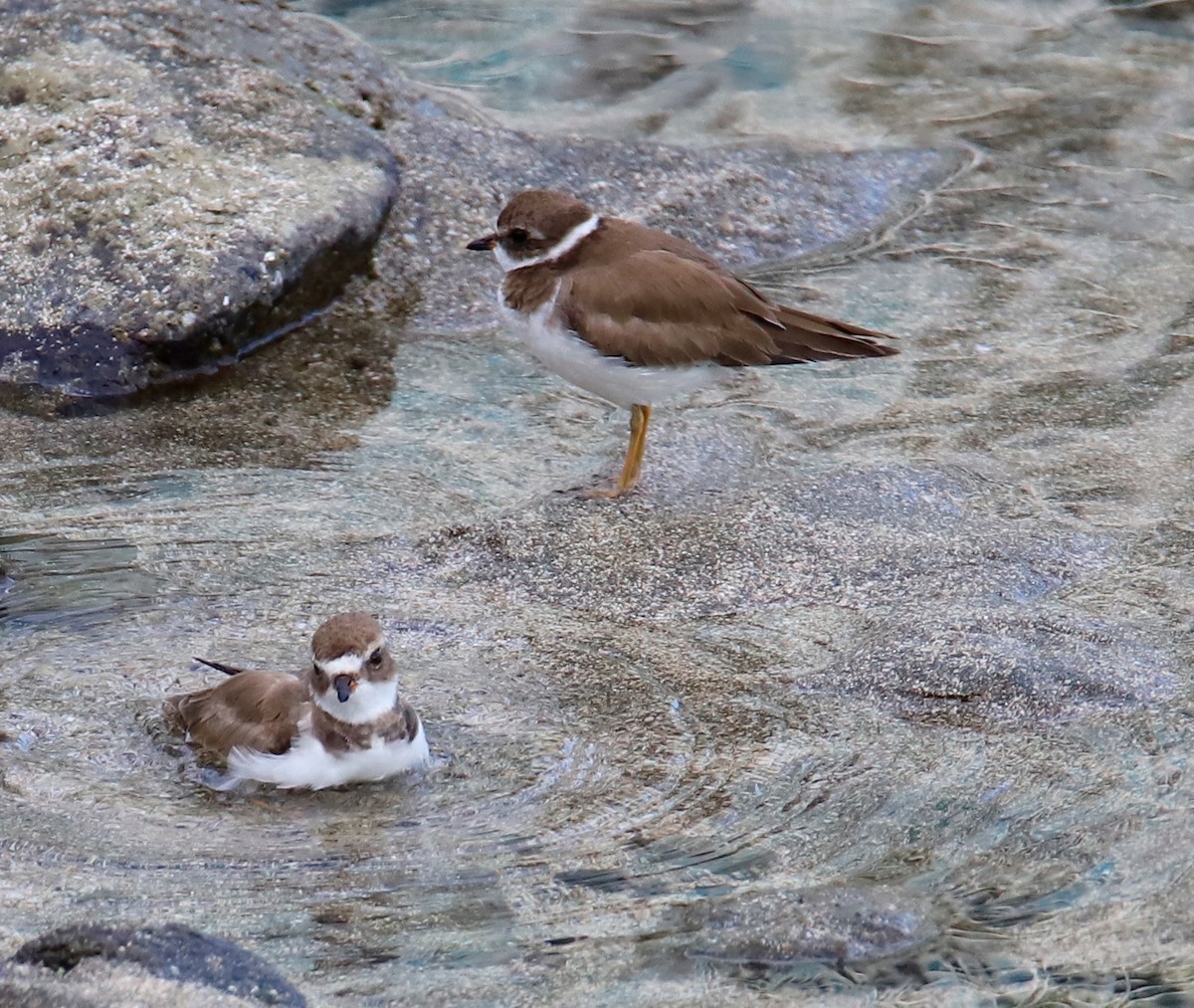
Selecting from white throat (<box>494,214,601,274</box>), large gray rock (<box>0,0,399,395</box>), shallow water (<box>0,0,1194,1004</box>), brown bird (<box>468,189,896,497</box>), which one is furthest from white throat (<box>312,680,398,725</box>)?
large gray rock (<box>0,0,399,395</box>)

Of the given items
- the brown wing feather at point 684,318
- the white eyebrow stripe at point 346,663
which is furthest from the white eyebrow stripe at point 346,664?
the brown wing feather at point 684,318

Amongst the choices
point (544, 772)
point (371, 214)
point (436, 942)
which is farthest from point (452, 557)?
point (371, 214)

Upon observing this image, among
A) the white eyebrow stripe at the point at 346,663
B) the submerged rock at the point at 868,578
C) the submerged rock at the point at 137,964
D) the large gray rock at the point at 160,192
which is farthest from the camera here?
the large gray rock at the point at 160,192

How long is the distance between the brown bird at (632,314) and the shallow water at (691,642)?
15.8 inches

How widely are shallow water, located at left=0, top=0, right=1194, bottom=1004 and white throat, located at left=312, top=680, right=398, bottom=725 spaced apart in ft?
0.78

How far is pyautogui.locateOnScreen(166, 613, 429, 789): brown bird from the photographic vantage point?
4129 millimetres

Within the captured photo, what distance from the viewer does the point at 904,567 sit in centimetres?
537

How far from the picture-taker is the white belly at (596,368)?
5.79 metres

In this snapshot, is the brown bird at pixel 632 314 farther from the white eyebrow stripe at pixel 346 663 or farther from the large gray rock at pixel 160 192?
the white eyebrow stripe at pixel 346 663

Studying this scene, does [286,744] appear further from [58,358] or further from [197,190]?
[197,190]

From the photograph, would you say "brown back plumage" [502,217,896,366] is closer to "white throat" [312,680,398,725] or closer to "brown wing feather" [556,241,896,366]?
"brown wing feather" [556,241,896,366]

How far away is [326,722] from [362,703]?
0.39ft

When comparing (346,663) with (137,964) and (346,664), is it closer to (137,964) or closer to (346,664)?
(346,664)

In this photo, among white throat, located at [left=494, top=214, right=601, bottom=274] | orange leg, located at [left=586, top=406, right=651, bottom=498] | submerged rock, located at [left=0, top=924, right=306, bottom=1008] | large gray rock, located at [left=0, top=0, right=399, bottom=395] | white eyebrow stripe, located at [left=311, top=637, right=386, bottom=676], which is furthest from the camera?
large gray rock, located at [left=0, top=0, right=399, bottom=395]
